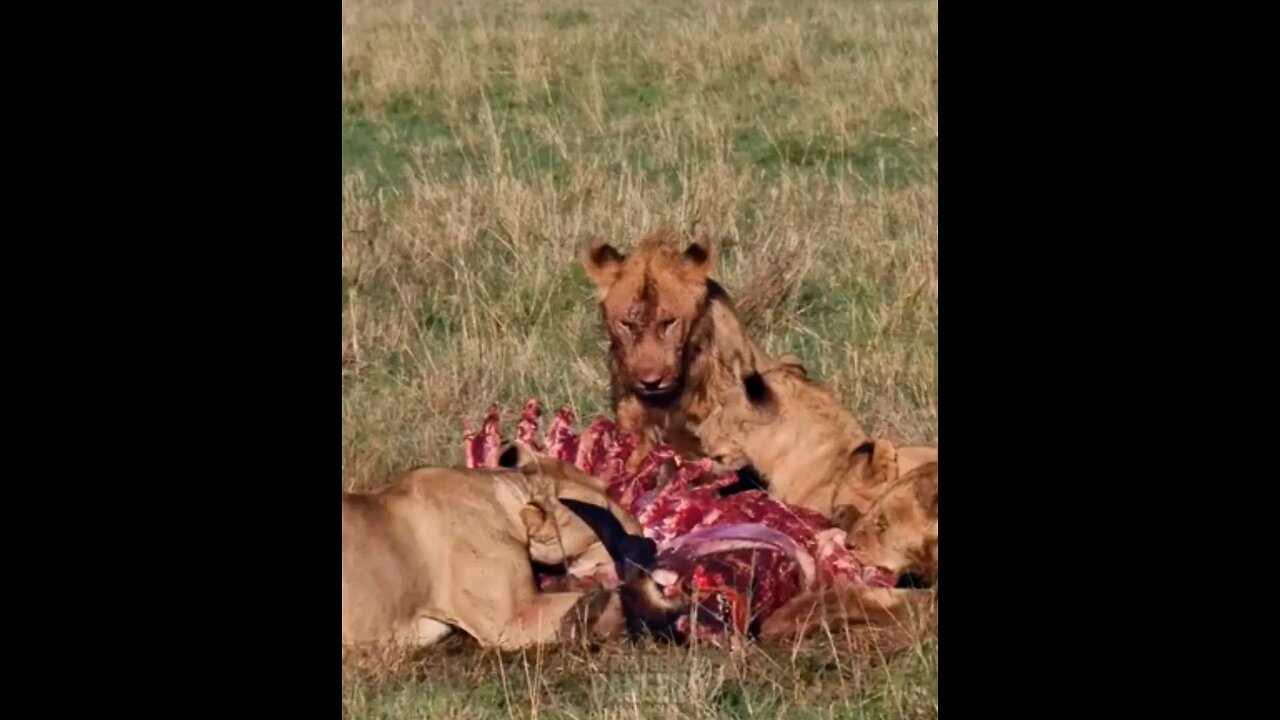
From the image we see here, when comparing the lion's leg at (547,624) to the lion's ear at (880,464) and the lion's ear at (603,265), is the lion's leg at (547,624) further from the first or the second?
the lion's ear at (603,265)

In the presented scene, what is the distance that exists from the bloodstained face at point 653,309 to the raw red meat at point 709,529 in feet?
0.51

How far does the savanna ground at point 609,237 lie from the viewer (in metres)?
3.94

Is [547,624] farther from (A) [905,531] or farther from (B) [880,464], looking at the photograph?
(B) [880,464]

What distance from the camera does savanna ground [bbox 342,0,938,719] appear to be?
3.94 meters

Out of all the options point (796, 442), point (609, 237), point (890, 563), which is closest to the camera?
point (890, 563)

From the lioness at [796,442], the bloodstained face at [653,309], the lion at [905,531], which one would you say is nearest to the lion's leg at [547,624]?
the lion at [905,531]

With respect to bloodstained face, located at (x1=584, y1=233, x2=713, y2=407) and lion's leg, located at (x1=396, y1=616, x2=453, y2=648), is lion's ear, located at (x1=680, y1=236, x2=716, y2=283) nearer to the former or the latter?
bloodstained face, located at (x1=584, y1=233, x2=713, y2=407)

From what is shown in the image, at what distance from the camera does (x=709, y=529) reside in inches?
169

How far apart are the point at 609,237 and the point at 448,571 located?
310 centimetres

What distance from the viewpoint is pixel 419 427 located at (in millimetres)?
5340

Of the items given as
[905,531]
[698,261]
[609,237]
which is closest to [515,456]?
[698,261]
